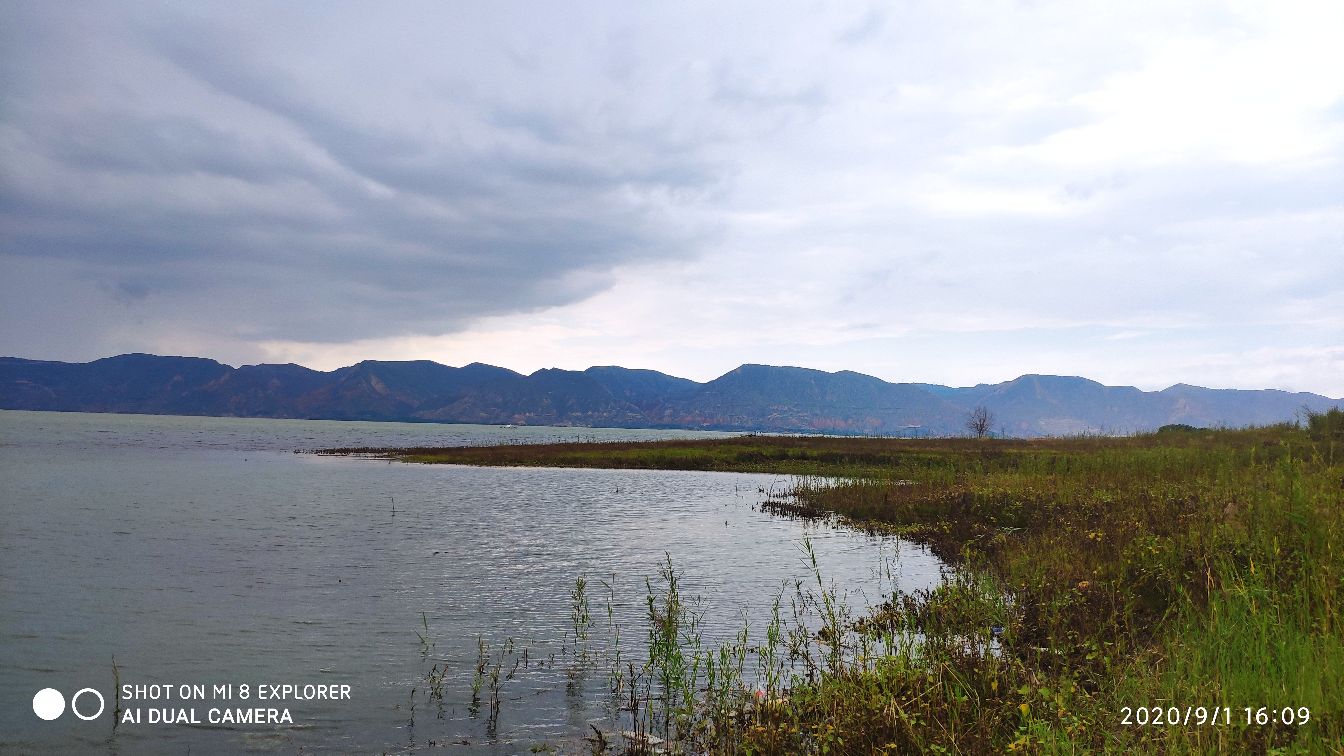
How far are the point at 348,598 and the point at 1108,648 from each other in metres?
16.1

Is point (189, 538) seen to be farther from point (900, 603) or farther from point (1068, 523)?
point (1068, 523)

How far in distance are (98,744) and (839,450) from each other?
70.6 m

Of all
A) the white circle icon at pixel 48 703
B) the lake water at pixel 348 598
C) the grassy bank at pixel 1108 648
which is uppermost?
the grassy bank at pixel 1108 648

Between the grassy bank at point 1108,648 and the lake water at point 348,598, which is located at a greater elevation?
the grassy bank at point 1108,648

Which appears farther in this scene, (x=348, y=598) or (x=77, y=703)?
(x=348, y=598)

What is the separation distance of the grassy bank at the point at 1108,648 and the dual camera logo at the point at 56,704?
28.1 ft

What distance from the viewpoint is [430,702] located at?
10812 mm

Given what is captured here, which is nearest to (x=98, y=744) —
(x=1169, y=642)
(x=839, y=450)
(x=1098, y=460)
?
(x=1169, y=642)

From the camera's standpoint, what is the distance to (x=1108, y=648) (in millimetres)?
9594

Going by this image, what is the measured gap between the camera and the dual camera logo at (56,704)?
10.2 m

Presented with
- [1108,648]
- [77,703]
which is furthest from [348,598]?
[1108,648]

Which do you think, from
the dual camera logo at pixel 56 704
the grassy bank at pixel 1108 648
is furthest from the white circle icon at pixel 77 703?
the grassy bank at pixel 1108 648
